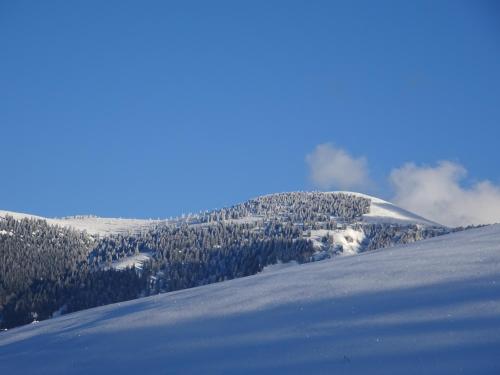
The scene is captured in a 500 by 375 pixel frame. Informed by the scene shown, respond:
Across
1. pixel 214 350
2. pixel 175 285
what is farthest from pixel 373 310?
pixel 175 285

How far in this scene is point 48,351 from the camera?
73.1 ft

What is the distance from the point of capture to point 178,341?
63.9ft

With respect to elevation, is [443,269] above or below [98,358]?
above

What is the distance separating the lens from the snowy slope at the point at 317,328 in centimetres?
1439

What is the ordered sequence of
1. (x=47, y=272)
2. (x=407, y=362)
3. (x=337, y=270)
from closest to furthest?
(x=407, y=362)
(x=337, y=270)
(x=47, y=272)

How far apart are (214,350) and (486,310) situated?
8.02 meters

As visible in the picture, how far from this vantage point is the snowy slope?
14.4m

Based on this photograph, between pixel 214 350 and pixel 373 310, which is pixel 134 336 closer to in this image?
pixel 214 350

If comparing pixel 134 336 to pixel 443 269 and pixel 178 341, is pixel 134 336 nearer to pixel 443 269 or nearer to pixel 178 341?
pixel 178 341

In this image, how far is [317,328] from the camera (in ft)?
57.8

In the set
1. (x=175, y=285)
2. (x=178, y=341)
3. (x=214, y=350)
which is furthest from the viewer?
(x=175, y=285)

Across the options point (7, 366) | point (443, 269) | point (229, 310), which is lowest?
point (7, 366)

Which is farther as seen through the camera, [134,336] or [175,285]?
[175,285]

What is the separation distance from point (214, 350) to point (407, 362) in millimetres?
6277
